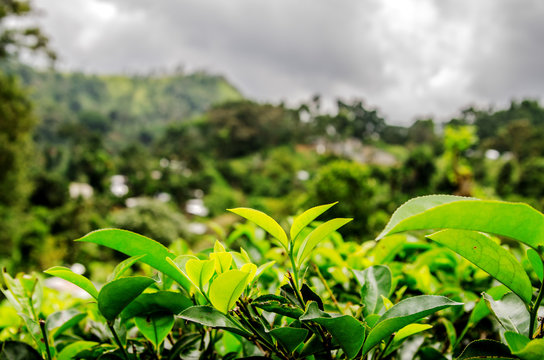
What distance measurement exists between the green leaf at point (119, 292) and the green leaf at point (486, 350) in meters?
0.31

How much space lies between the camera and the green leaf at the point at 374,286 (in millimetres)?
435

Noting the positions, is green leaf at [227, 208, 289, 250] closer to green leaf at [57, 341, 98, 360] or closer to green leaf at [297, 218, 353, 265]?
green leaf at [297, 218, 353, 265]

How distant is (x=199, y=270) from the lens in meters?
0.34

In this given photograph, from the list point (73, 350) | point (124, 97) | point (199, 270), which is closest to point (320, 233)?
point (199, 270)

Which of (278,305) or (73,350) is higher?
(278,305)

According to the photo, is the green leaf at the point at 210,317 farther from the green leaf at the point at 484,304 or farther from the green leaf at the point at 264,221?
the green leaf at the point at 484,304

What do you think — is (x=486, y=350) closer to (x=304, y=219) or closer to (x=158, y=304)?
(x=304, y=219)

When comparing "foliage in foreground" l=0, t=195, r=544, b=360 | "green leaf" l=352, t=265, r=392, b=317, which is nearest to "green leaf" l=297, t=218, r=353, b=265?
"foliage in foreground" l=0, t=195, r=544, b=360

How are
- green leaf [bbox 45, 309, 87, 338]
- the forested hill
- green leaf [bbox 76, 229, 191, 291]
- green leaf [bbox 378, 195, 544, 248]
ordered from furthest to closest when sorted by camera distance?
the forested hill → green leaf [bbox 45, 309, 87, 338] → green leaf [bbox 76, 229, 191, 291] → green leaf [bbox 378, 195, 544, 248]

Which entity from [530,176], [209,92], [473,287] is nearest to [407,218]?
[473,287]

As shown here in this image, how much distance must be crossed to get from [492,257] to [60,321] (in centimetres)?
53

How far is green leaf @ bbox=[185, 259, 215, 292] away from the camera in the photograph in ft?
1.11

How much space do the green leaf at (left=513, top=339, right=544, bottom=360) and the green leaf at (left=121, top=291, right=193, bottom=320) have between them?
319 mm

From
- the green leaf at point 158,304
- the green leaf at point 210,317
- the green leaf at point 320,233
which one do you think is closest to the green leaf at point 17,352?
the green leaf at point 158,304
